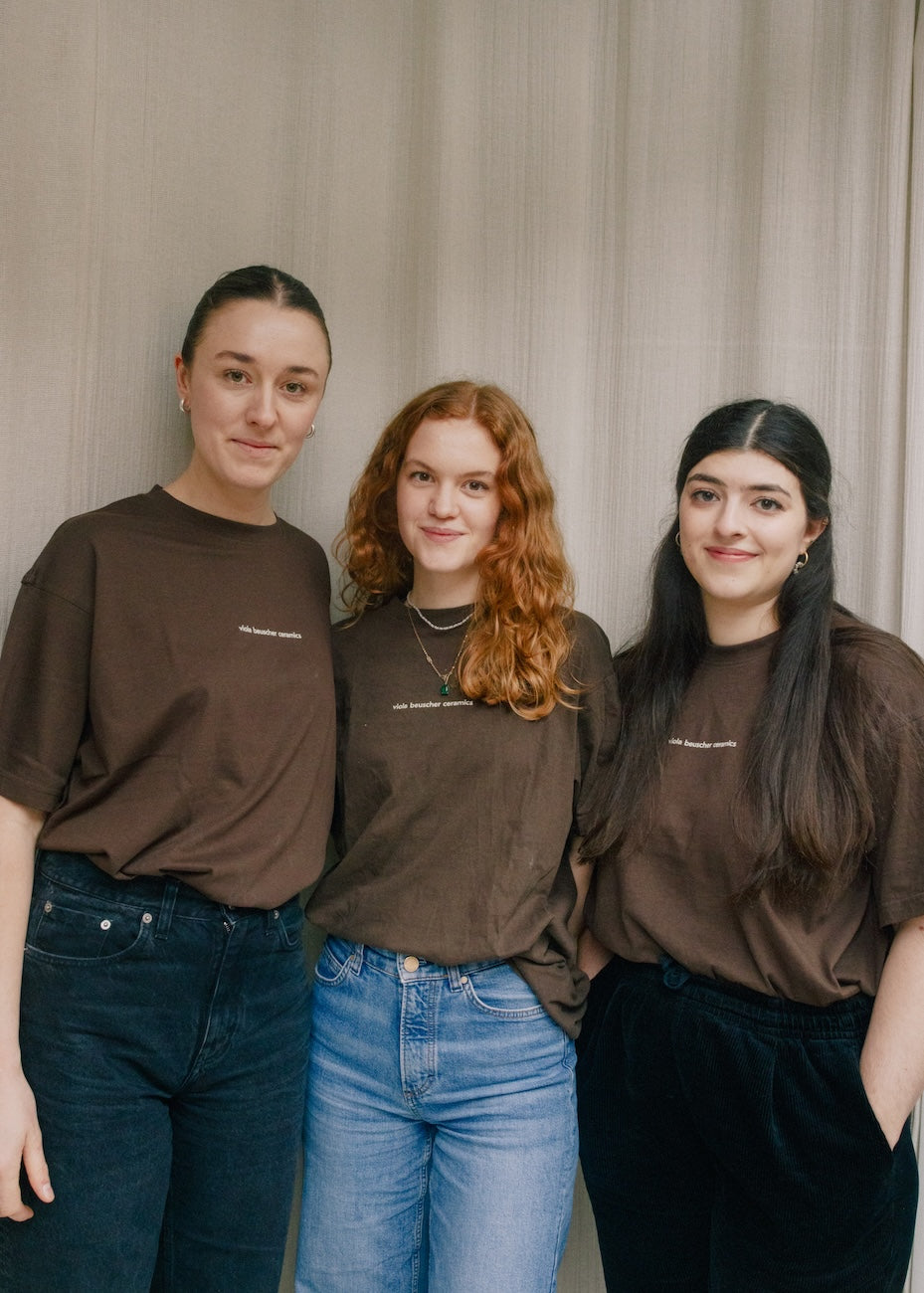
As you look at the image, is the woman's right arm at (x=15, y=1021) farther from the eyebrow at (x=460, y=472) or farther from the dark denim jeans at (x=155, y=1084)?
the eyebrow at (x=460, y=472)

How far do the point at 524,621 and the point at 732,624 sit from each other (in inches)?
11.7

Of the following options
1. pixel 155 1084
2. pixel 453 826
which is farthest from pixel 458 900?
pixel 155 1084

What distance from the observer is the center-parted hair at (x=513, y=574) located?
58.6 inches

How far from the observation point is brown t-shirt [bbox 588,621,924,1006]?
4.46 ft

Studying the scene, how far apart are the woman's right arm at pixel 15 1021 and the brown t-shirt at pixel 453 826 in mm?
396

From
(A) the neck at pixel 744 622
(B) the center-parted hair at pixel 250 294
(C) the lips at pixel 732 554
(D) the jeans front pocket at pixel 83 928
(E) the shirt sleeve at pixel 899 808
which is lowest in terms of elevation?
(D) the jeans front pocket at pixel 83 928

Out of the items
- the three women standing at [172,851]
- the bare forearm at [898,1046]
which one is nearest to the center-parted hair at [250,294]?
the three women standing at [172,851]

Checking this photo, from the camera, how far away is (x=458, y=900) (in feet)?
4.67

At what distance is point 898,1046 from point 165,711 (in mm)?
1010

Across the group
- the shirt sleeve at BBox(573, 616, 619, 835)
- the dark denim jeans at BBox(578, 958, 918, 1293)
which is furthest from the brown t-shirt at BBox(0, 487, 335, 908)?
the dark denim jeans at BBox(578, 958, 918, 1293)

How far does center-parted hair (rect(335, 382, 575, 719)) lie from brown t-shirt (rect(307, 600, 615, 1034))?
0.04m

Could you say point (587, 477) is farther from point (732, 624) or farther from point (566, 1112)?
point (566, 1112)

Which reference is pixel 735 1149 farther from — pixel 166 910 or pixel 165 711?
pixel 165 711

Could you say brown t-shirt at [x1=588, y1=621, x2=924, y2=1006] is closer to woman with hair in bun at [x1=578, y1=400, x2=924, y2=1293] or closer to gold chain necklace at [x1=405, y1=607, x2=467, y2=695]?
woman with hair in bun at [x1=578, y1=400, x2=924, y2=1293]
